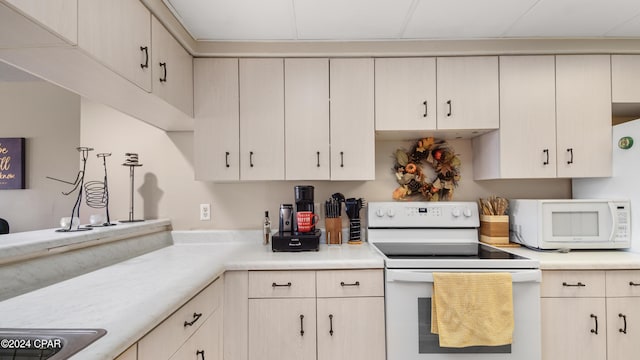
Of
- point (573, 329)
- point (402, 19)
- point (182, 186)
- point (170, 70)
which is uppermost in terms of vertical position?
point (402, 19)

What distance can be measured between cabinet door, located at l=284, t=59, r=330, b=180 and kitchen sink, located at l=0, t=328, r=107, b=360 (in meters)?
1.41

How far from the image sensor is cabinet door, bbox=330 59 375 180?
81.7 inches

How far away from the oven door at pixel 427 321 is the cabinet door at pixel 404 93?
3.18 ft

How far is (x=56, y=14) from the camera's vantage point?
97 centimetres

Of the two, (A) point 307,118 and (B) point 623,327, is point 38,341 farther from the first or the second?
(B) point 623,327

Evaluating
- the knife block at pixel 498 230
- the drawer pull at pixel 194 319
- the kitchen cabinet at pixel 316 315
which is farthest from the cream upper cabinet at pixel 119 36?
the knife block at pixel 498 230

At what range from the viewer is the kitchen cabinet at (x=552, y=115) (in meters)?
2.05

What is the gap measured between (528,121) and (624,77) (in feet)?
2.27

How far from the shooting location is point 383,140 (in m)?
2.42

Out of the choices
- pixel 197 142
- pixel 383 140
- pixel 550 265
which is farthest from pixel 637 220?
pixel 197 142

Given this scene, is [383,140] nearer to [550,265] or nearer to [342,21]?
[342,21]

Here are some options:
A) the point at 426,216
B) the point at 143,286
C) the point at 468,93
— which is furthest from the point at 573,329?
the point at 143,286

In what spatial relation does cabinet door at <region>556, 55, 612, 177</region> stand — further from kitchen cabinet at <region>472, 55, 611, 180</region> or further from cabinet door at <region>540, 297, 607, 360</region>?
cabinet door at <region>540, 297, 607, 360</region>

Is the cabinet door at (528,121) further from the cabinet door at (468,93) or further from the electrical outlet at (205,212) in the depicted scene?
the electrical outlet at (205,212)
